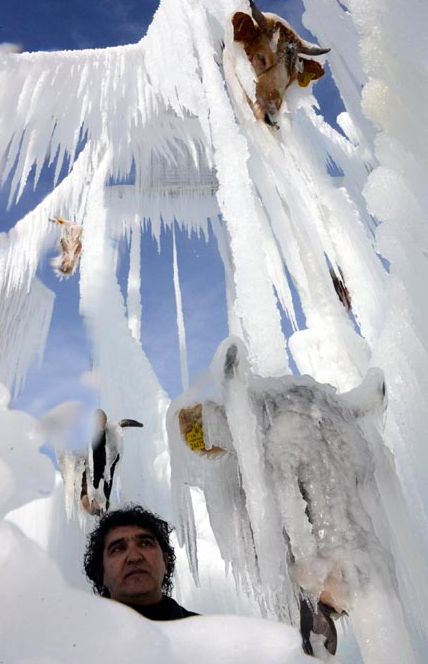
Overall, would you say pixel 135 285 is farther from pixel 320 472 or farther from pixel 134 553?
pixel 320 472

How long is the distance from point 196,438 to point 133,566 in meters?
0.52

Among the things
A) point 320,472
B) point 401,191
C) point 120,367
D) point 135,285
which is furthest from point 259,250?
point 135,285

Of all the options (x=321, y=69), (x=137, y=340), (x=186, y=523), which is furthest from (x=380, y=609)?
(x=137, y=340)

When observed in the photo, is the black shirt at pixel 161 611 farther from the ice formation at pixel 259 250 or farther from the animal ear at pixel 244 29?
the animal ear at pixel 244 29

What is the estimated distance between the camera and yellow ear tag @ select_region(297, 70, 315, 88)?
3.29m

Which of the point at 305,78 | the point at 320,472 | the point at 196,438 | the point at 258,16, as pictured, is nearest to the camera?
the point at 320,472

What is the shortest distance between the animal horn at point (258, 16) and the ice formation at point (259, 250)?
230 mm

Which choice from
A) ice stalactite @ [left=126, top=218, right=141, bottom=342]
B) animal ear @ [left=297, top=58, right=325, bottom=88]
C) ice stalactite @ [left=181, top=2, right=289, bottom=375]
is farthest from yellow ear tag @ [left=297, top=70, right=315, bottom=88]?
ice stalactite @ [left=126, top=218, right=141, bottom=342]

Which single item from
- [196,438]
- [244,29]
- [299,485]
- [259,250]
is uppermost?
[244,29]

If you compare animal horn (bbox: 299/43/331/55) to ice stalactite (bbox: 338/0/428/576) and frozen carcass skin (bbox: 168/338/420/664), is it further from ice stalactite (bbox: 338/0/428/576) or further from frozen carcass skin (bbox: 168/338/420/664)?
frozen carcass skin (bbox: 168/338/420/664)

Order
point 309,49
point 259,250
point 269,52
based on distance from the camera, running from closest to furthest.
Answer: point 259,250 → point 269,52 → point 309,49

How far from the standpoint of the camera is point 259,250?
2.43m

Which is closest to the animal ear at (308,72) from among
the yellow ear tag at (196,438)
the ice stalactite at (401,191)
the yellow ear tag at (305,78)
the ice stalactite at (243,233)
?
the yellow ear tag at (305,78)

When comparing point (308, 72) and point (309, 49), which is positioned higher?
point (309, 49)
